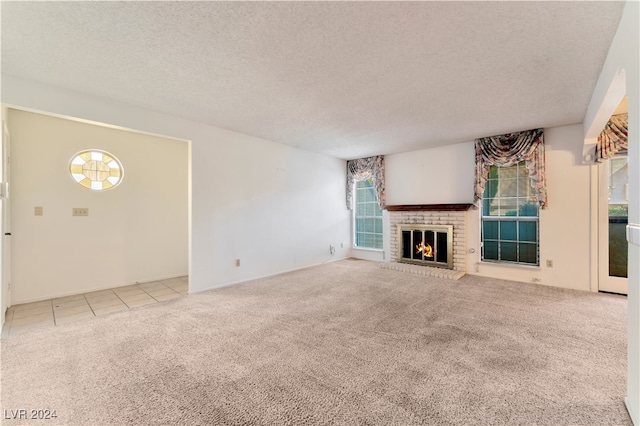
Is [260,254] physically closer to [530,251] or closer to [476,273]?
[476,273]

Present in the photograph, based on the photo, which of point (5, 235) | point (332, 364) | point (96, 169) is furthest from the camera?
point (96, 169)

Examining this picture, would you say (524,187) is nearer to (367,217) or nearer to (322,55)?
(367,217)

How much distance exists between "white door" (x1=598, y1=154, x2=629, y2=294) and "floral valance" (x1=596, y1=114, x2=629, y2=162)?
256 millimetres

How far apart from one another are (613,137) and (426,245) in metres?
3.01

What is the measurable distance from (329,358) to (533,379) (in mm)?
1417

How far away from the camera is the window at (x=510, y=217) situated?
433cm

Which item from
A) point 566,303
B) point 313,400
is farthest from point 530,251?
point 313,400

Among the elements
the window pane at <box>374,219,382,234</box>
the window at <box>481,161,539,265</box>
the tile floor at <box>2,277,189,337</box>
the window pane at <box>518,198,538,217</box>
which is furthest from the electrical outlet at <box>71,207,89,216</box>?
the window pane at <box>518,198,538,217</box>

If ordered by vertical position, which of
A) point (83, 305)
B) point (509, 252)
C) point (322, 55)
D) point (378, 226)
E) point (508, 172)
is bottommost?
point (83, 305)

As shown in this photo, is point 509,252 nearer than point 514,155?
No

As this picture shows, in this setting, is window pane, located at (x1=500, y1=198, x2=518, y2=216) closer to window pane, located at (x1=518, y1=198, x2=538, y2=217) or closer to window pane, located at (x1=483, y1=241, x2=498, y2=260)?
window pane, located at (x1=518, y1=198, x2=538, y2=217)

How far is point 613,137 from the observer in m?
3.40

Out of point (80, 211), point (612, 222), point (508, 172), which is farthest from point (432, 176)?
point (80, 211)

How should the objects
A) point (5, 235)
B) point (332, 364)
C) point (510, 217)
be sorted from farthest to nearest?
point (510, 217), point (5, 235), point (332, 364)
